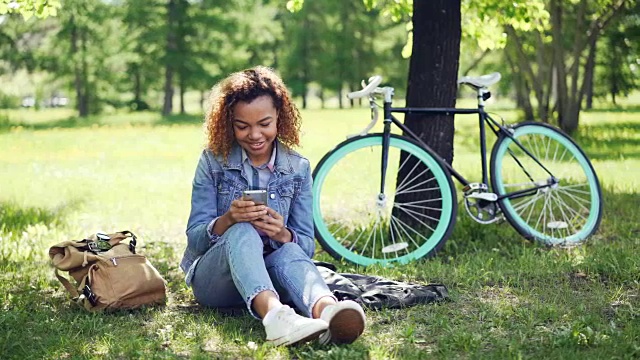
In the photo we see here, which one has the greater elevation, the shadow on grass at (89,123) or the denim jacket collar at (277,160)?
the denim jacket collar at (277,160)

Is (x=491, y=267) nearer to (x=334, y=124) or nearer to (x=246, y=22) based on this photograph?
(x=334, y=124)

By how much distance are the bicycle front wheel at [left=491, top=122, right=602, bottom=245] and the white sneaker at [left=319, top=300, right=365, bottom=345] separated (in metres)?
2.54

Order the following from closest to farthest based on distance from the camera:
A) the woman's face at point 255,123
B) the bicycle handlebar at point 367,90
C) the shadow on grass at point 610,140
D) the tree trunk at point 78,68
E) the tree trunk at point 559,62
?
the woman's face at point 255,123
the bicycle handlebar at point 367,90
the shadow on grass at point 610,140
the tree trunk at point 559,62
the tree trunk at point 78,68

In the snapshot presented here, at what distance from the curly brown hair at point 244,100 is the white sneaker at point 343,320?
46.6 inches

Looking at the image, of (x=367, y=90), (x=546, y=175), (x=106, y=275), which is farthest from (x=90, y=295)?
(x=546, y=175)

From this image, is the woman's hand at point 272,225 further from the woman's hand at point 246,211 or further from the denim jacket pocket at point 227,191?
the denim jacket pocket at point 227,191

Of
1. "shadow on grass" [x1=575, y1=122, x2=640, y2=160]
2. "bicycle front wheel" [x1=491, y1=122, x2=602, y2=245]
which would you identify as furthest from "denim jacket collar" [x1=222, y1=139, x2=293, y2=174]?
"shadow on grass" [x1=575, y1=122, x2=640, y2=160]

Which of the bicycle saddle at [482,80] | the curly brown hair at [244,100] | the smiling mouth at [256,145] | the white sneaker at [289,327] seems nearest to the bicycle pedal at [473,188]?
the bicycle saddle at [482,80]

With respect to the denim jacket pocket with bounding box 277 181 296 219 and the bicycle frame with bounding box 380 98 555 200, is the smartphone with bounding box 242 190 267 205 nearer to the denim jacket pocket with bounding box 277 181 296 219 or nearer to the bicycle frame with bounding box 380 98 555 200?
the denim jacket pocket with bounding box 277 181 296 219

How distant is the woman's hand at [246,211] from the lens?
4086mm

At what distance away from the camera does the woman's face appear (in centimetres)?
432

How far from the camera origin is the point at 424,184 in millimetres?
6121

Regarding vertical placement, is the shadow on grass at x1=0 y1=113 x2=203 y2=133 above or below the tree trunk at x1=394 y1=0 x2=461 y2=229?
below

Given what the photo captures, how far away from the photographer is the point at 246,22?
39469 millimetres
